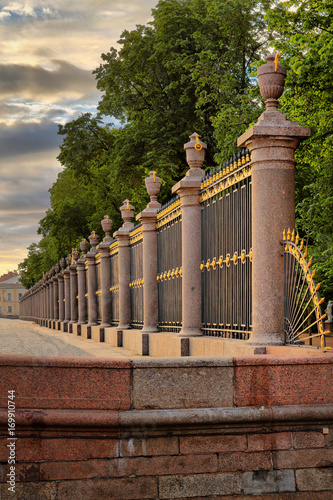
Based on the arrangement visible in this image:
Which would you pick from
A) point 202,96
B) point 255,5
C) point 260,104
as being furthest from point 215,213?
point 255,5

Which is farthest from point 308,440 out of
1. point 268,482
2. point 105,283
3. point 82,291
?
point 82,291

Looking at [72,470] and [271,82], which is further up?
[271,82]

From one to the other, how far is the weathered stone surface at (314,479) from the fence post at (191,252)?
4.18 m

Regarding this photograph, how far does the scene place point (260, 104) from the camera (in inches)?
991

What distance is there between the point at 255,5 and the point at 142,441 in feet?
91.8

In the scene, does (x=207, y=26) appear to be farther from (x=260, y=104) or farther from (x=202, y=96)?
(x=260, y=104)

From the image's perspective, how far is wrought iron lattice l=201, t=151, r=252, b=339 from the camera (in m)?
7.39

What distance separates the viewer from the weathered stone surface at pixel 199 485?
498 centimetres

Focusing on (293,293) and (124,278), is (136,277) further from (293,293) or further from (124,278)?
(293,293)

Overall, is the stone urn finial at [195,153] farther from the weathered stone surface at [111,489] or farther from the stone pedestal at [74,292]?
the stone pedestal at [74,292]

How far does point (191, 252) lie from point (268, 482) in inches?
180

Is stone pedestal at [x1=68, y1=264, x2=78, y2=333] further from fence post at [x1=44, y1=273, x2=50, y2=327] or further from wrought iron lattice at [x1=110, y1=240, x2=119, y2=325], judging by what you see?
fence post at [x1=44, y1=273, x2=50, y2=327]

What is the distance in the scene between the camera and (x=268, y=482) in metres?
5.06

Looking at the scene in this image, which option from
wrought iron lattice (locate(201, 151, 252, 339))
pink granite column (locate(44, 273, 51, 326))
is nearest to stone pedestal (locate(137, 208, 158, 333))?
wrought iron lattice (locate(201, 151, 252, 339))
